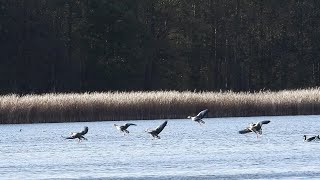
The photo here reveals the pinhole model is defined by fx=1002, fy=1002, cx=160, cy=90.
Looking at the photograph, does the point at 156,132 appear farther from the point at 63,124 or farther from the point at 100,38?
the point at 100,38

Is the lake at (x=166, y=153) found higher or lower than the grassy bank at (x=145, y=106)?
lower

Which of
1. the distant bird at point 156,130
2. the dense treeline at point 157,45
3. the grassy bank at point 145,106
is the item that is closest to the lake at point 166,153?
the distant bird at point 156,130

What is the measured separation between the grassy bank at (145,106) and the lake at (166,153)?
2.33m

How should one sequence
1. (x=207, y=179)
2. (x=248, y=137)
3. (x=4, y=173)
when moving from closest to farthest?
(x=207, y=179) < (x=4, y=173) < (x=248, y=137)

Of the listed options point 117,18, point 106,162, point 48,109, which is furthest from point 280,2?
point 106,162

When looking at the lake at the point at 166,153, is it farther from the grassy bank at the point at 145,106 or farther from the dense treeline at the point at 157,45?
the dense treeline at the point at 157,45

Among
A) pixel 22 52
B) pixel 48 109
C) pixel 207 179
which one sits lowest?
→ pixel 207 179

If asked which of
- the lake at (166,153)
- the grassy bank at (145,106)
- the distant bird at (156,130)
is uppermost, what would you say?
the grassy bank at (145,106)

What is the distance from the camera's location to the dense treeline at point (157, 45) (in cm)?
5581

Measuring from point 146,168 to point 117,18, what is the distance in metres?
37.5

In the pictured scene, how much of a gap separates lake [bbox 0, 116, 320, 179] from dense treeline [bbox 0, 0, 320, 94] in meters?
24.7

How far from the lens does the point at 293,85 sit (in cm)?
5822

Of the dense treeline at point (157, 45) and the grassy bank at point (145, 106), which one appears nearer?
the grassy bank at point (145, 106)

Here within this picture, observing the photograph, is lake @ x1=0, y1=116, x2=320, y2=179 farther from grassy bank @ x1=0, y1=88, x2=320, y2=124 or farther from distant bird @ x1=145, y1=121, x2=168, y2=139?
grassy bank @ x1=0, y1=88, x2=320, y2=124
